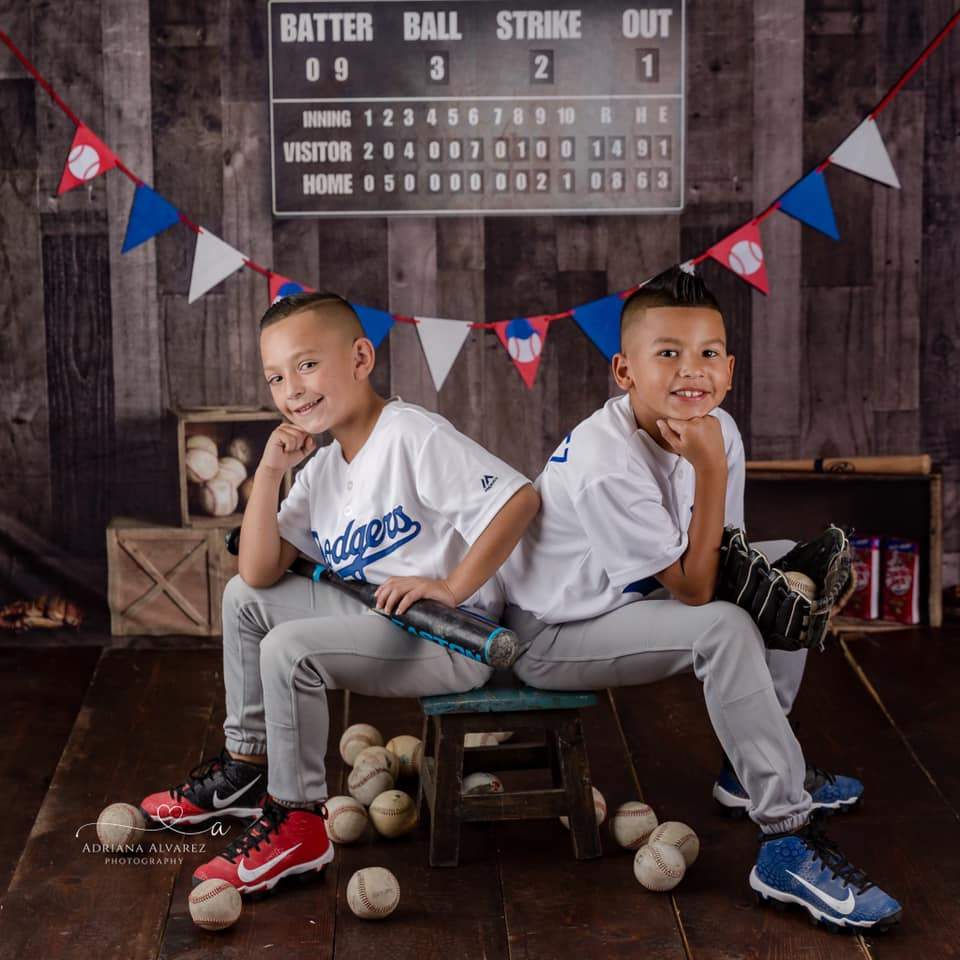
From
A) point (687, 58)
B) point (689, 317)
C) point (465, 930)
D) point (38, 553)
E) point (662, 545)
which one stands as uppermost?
point (687, 58)

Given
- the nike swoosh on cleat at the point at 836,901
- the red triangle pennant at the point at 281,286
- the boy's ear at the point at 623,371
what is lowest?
the nike swoosh on cleat at the point at 836,901

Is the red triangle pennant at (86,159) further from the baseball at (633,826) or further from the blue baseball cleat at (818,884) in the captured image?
the blue baseball cleat at (818,884)

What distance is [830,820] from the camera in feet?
8.11

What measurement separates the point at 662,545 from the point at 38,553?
228 centimetres

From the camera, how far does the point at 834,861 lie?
6.80 feet

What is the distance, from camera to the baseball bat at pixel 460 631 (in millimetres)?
2002

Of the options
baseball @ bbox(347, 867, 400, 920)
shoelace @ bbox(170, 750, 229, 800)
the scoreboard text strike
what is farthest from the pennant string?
baseball @ bbox(347, 867, 400, 920)

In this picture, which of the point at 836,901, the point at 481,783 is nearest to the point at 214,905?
the point at 481,783

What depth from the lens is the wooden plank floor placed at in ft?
6.66

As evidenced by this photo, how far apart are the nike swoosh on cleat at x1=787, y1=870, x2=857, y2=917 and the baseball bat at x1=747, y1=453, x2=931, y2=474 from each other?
5.99 ft

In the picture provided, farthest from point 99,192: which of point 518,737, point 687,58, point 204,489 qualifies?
point 518,737

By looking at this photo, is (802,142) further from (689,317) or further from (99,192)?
(99,192)

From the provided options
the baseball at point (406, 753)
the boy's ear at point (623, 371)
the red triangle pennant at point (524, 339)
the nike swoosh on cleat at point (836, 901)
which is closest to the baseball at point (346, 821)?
the baseball at point (406, 753)

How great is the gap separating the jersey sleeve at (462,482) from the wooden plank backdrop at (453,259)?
58.6 inches
